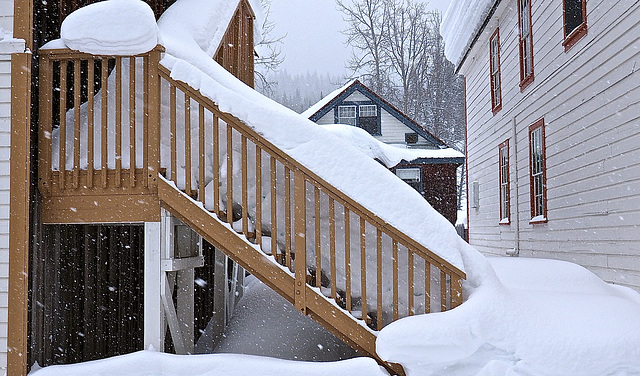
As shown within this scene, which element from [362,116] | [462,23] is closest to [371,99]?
[362,116]

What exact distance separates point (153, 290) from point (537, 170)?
650cm

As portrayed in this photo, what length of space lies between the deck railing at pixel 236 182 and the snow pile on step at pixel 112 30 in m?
0.11

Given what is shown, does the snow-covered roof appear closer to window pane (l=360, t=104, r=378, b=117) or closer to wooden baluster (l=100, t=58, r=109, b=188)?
wooden baluster (l=100, t=58, r=109, b=188)

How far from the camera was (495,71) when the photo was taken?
12.0 metres

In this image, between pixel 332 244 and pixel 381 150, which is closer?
pixel 332 244

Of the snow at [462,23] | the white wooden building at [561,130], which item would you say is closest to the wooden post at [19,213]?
the white wooden building at [561,130]

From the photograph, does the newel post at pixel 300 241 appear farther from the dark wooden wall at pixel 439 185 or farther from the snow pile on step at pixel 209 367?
the dark wooden wall at pixel 439 185

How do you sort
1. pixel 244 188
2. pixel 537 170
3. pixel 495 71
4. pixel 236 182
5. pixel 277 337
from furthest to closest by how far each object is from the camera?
pixel 495 71 < pixel 537 170 < pixel 277 337 < pixel 236 182 < pixel 244 188

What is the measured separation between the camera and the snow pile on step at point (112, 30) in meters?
4.54

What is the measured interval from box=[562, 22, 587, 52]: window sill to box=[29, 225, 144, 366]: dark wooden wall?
5557 mm

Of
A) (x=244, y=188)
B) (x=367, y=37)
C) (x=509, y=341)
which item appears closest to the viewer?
(x=509, y=341)

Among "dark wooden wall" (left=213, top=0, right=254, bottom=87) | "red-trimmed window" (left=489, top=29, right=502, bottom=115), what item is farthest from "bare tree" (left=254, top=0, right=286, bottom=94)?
"dark wooden wall" (left=213, top=0, right=254, bottom=87)

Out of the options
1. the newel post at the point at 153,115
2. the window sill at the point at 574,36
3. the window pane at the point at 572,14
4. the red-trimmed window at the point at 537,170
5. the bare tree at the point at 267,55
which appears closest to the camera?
the newel post at the point at 153,115

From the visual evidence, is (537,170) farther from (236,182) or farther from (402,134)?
(402,134)
